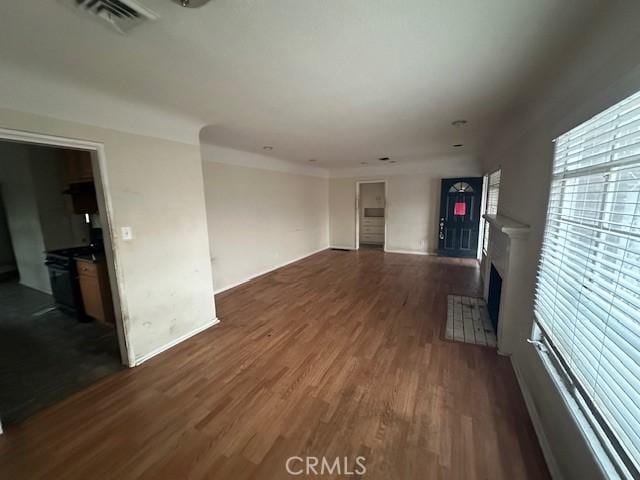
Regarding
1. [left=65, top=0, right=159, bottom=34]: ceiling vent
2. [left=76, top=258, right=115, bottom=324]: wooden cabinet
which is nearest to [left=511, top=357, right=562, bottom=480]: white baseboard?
[left=65, top=0, right=159, bottom=34]: ceiling vent

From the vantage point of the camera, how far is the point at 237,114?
97.6 inches

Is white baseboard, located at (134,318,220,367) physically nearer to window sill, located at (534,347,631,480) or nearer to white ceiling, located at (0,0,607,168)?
white ceiling, located at (0,0,607,168)

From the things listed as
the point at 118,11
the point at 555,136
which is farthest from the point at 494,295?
the point at 118,11

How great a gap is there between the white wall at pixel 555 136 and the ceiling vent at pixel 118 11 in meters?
1.98

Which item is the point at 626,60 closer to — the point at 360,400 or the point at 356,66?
the point at 356,66

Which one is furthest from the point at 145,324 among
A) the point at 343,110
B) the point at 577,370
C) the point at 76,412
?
the point at 577,370

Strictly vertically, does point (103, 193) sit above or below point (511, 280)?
above

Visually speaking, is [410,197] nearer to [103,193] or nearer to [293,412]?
[293,412]

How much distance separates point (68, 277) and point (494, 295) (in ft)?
18.1

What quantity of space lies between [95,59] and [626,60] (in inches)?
104

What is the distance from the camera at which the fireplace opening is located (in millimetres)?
3078

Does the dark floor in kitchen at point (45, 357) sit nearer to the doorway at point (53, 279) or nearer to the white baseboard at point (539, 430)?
the doorway at point (53, 279)

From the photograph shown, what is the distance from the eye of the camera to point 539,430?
158cm

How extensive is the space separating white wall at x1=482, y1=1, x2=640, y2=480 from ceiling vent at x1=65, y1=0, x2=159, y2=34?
6.51 ft
